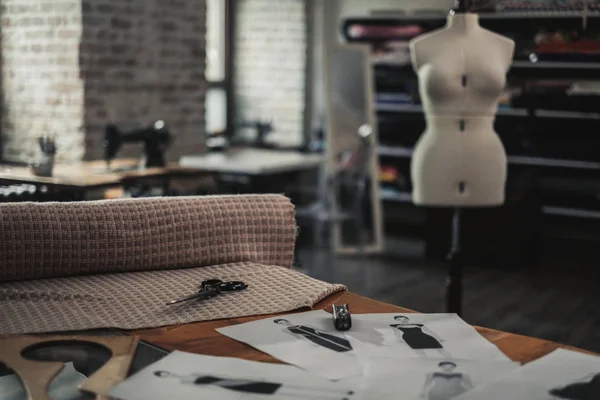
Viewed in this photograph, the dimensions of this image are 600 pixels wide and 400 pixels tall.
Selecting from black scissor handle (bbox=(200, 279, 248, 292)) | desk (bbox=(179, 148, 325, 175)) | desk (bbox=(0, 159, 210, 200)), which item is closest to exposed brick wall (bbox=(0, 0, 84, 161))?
desk (bbox=(0, 159, 210, 200))

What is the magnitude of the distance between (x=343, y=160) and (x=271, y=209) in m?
4.34

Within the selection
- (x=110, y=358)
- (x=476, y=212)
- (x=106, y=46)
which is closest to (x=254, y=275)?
(x=110, y=358)

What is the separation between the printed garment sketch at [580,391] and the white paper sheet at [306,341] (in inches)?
11.1

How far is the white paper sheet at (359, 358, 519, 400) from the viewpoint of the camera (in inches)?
45.7

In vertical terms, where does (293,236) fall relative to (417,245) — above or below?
above

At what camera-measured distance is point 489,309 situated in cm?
477

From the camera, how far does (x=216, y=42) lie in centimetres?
763

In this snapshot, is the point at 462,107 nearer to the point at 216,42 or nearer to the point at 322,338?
the point at 322,338

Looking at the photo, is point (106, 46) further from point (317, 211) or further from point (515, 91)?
point (515, 91)

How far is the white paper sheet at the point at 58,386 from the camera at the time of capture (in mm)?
1146

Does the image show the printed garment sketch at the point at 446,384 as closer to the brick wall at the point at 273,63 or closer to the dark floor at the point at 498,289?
the dark floor at the point at 498,289

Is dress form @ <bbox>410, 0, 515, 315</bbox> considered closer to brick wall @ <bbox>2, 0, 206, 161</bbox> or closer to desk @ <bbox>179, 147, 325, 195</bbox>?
desk @ <bbox>179, 147, 325, 195</bbox>

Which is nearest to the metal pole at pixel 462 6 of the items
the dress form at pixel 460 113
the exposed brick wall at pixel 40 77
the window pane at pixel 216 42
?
the dress form at pixel 460 113

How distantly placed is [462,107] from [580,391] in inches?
91.6
